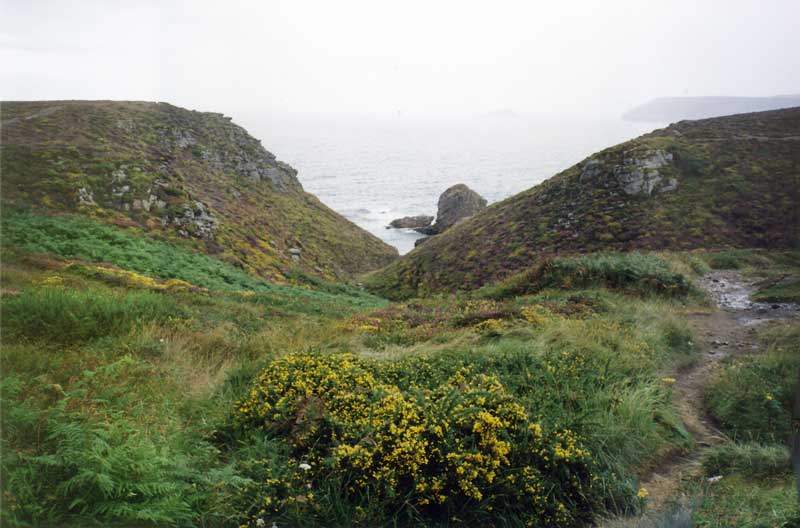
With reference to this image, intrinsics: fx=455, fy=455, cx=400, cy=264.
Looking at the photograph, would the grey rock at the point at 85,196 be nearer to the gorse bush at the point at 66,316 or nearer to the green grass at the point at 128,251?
the green grass at the point at 128,251

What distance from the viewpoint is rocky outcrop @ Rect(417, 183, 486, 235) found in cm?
5684

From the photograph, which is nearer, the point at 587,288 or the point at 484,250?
the point at 587,288

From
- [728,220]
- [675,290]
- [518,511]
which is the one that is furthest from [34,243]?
[728,220]

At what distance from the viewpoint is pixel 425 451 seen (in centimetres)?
435

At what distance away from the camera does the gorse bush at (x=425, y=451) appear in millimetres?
4043

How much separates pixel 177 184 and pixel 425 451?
30.3 metres

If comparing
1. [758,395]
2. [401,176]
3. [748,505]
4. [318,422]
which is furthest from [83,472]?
[401,176]

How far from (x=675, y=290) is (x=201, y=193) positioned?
30821 mm

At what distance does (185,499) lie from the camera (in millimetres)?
3713

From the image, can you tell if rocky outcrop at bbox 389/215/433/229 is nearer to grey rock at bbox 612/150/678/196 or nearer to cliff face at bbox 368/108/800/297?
cliff face at bbox 368/108/800/297

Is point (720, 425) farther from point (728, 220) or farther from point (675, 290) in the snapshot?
point (728, 220)

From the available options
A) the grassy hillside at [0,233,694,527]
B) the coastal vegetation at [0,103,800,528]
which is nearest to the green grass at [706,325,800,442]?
the coastal vegetation at [0,103,800,528]

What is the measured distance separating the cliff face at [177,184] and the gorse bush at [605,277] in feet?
49.0

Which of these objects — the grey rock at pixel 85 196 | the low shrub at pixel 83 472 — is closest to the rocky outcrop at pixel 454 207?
the grey rock at pixel 85 196
